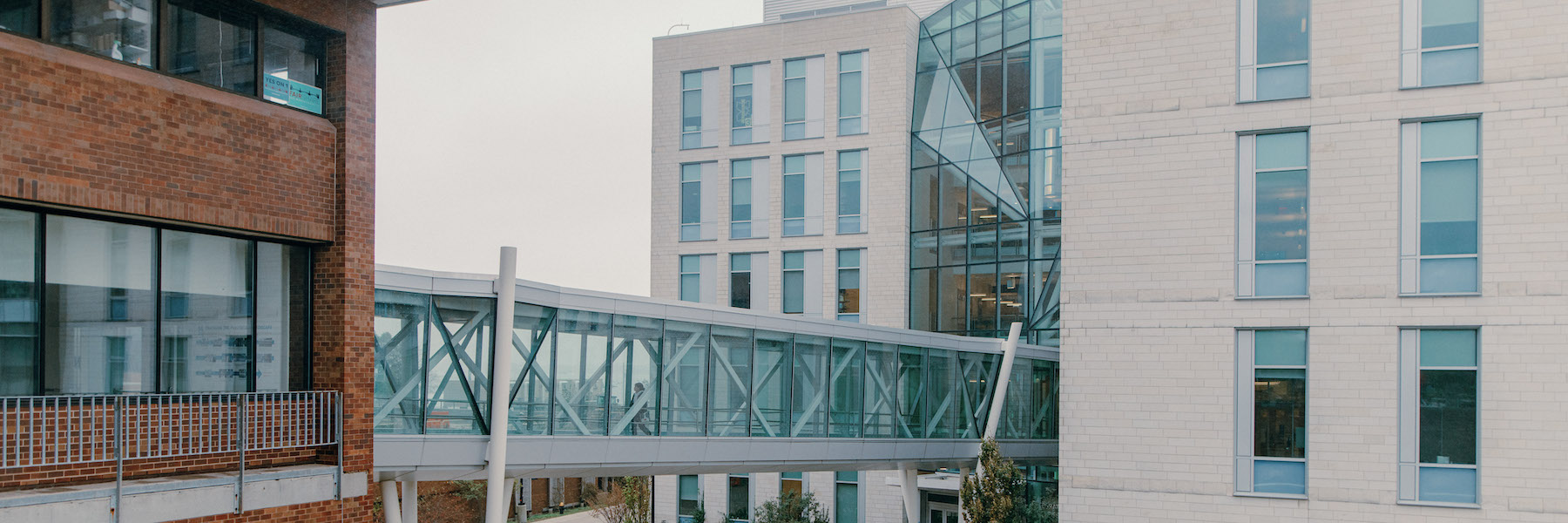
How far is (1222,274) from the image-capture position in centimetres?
1852

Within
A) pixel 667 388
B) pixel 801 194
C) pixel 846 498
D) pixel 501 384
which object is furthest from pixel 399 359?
pixel 801 194

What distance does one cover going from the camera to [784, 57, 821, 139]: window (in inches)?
1436

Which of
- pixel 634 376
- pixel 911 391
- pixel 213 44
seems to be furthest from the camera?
pixel 911 391

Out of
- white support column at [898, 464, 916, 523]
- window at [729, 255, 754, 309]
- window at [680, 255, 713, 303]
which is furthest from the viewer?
window at [680, 255, 713, 303]

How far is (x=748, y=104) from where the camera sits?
123 feet

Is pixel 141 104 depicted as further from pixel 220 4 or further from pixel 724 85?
pixel 724 85

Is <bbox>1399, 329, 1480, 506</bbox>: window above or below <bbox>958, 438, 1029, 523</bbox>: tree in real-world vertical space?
above

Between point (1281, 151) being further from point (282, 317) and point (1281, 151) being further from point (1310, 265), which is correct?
point (282, 317)

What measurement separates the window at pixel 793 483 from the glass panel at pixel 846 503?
0.98 meters

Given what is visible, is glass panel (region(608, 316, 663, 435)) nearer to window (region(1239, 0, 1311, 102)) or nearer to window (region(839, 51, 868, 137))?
window (region(1239, 0, 1311, 102))

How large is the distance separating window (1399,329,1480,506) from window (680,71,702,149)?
24149mm

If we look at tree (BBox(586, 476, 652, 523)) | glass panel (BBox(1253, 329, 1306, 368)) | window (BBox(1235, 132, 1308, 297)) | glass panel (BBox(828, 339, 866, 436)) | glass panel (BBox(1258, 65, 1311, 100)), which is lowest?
tree (BBox(586, 476, 652, 523))

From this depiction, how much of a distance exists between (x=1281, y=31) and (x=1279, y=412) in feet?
18.6

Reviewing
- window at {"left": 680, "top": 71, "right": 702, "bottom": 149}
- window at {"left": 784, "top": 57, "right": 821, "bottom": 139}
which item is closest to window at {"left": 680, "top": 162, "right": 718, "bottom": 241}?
window at {"left": 680, "top": 71, "right": 702, "bottom": 149}
